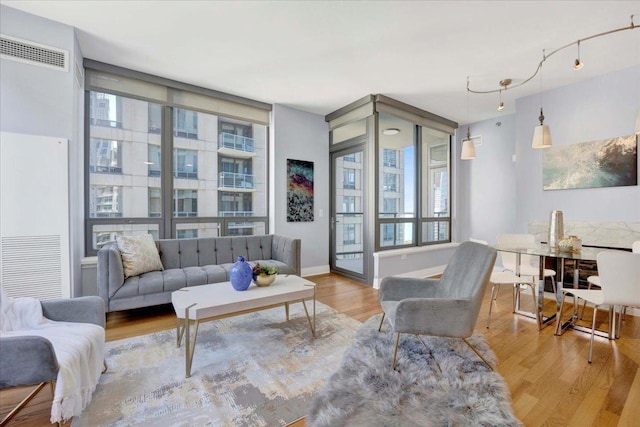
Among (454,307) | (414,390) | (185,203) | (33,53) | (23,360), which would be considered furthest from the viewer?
(185,203)

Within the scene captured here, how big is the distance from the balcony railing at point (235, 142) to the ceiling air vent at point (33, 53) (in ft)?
6.17

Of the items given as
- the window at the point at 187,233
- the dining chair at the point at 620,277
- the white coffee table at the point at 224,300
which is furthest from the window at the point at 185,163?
the dining chair at the point at 620,277

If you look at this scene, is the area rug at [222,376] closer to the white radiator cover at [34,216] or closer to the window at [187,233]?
the white radiator cover at [34,216]

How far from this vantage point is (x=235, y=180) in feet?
14.6

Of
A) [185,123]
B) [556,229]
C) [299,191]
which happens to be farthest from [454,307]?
[185,123]

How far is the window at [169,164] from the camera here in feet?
11.3

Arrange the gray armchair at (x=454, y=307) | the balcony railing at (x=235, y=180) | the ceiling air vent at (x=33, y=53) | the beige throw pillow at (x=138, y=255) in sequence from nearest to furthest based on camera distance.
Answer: the gray armchair at (x=454, y=307) → the ceiling air vent at (x=33, y=53) → the beige throw pillow at (x=138, y=255) → the balcony railing at (x=235, y=180)

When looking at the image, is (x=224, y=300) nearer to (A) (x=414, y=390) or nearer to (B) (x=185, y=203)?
(A) (x=414, y=390)

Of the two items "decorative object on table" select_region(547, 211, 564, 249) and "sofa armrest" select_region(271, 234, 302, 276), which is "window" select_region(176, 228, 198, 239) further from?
"decorative object on table" select_region(547, 211, 564, 249)

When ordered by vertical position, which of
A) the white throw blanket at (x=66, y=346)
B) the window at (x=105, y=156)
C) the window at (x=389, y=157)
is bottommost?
the white throw blanket at (x=66, y=346)

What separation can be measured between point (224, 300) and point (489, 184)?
199 inches

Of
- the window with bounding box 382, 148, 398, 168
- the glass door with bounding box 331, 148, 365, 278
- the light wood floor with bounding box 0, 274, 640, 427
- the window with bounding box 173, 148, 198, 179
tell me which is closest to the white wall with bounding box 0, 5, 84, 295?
the window with bounding box 173, 148, 198, 179

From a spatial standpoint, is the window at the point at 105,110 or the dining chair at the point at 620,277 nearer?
the dining chair at the point at 620,277

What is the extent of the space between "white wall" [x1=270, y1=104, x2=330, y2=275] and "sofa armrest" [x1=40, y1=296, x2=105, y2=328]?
9.28 feet
